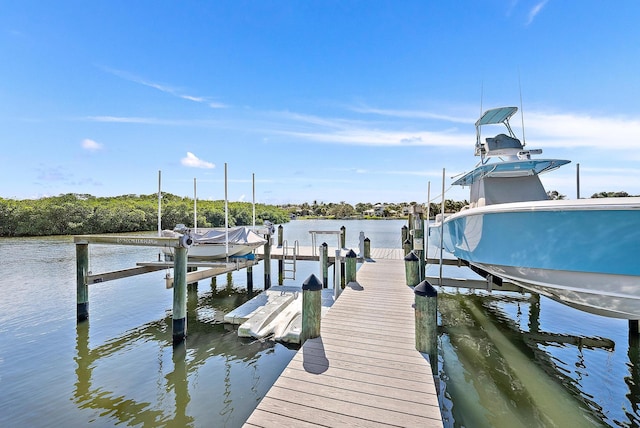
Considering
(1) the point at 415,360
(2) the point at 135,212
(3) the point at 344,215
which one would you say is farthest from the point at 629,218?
(3) the point at 344,215

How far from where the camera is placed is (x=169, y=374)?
260 inches

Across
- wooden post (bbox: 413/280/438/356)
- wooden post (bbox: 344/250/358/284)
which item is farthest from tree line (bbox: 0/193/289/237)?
wooden post (bbox: 413/280/438/356)

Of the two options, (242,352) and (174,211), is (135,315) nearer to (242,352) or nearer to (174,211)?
(242,352)

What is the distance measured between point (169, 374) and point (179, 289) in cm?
195

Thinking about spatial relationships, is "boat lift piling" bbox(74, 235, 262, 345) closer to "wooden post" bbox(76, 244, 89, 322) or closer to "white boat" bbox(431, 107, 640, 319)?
"wooden post" bbox(76, 244, 89, 322)

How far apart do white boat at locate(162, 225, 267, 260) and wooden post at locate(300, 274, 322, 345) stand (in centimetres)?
616

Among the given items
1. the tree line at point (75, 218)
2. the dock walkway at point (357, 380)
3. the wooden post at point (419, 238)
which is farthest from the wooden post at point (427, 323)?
the tree line at point (75, 218)

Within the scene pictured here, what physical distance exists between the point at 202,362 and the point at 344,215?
110 metres

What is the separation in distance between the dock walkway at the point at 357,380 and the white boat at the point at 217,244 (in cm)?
579

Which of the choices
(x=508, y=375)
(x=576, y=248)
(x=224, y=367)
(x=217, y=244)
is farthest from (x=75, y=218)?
(x=576, y=248)

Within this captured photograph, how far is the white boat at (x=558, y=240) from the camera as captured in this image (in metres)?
4.45

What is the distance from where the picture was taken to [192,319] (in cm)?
1006

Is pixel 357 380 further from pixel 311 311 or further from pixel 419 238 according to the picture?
pixel 419 238

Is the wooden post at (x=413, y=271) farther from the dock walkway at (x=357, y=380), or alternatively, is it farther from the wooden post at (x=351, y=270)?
the dock walkway at (x=357, y=380)
